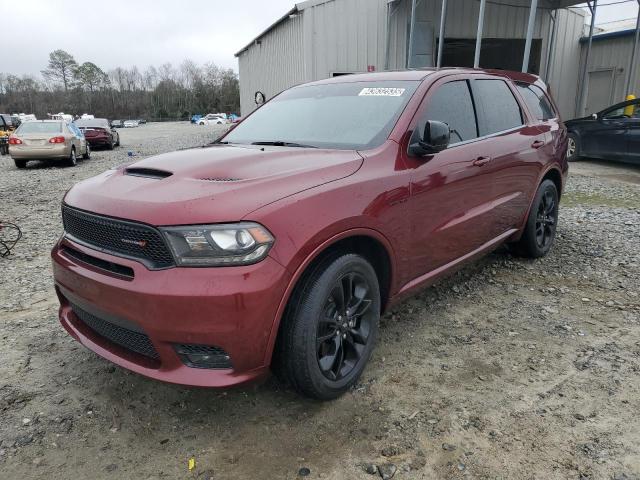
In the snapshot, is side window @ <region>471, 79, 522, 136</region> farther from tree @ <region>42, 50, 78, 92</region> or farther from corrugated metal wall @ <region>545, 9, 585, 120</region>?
tree @ <region>42, 50, 78, 92</region>

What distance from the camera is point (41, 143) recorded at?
43.9ft

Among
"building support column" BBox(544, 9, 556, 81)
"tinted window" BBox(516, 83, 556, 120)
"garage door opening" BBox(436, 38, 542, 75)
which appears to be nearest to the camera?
"tinted window" BBox(516, 83, 556, 120)

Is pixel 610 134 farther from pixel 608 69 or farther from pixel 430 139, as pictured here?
pixel 430 139

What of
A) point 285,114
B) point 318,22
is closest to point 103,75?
point 318,22

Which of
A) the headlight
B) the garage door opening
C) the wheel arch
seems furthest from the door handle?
the garage door opening

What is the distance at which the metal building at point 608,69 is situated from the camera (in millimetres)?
16000

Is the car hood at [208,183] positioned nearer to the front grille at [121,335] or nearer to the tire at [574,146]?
the front grille at [121,335]

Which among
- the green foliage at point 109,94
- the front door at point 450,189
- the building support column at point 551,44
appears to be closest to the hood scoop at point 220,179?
the front door at point 450,189

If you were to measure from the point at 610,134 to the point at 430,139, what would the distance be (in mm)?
10013

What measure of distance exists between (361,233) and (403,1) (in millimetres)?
13054

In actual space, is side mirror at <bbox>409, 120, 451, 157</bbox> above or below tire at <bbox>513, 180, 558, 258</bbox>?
above

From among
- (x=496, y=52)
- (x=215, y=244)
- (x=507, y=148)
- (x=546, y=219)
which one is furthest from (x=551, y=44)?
(x=215, y=244)

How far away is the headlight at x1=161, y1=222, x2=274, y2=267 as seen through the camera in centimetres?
212

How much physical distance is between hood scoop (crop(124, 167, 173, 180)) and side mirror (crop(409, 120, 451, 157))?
4.66 feet
